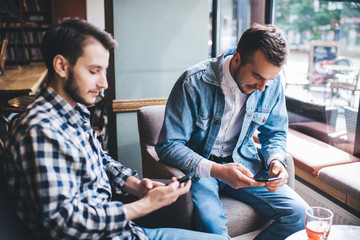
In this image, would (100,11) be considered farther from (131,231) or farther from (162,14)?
(131,231)

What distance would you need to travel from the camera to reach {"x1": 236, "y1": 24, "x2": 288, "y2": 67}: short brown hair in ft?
4.94

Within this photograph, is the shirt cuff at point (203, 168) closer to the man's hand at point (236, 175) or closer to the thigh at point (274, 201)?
the man's hand at point (236, 175)

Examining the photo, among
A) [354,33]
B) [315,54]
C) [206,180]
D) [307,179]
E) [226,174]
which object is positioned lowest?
[307,179]

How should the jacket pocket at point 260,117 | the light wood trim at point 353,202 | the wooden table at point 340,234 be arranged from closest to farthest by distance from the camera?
the wooden table at point 340,234, the jacket pocket at point 260,117, the light wood trim at point 353,202

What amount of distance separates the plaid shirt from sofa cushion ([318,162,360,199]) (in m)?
1.43

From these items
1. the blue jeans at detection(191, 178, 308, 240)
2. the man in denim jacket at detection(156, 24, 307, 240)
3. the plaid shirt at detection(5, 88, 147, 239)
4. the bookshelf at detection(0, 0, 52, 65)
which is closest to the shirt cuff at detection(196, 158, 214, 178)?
the man in denim jacket at detection(156, 24, 307, 240)

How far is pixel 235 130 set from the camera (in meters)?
1.85

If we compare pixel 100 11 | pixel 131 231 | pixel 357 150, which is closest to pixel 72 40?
pixel 131 231

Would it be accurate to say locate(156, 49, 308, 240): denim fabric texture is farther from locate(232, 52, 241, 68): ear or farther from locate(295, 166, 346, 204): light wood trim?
locate(295, 166, 346, 204): light wood trim

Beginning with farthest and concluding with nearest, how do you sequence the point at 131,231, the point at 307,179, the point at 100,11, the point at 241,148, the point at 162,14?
the point at 100,11 → the point at 162,14 → the point at 307,179 → the point at 241,148 → the point at 131,231

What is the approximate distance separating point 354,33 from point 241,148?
1967mm

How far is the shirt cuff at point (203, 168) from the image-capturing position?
5.09 feet

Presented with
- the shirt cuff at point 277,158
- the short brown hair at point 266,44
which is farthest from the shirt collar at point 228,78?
the shirt cuff at point 277,158

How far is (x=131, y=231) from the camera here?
121 centimetres
